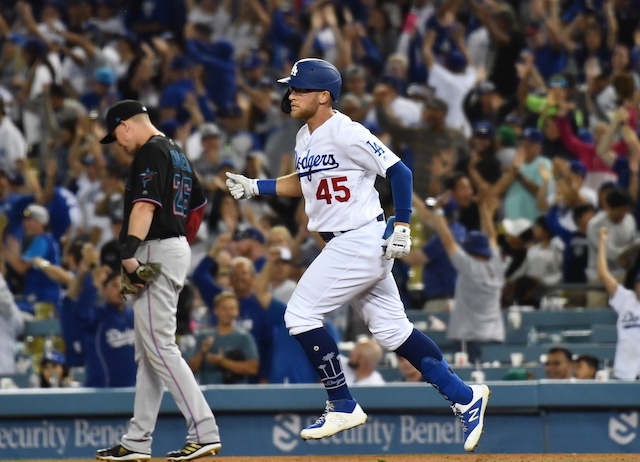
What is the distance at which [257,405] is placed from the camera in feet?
26.1

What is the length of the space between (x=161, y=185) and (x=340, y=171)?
942mm

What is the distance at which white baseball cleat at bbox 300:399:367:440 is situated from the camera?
624cm

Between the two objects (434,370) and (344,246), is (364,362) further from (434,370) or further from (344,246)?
(344,246)

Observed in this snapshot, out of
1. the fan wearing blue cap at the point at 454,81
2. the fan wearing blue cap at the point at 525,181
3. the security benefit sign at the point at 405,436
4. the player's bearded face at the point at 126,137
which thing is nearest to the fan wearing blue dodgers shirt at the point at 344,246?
the player's bearded face at the point at 126,137

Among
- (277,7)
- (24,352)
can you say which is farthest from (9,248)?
(277,7)

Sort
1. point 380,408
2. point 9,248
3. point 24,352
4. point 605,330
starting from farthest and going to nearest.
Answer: point 9,248 < point 24,352 < point 605,330 < point 380,408

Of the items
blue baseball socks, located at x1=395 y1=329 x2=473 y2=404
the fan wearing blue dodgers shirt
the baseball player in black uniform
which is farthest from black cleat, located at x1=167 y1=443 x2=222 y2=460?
blue baseball socks, located at x1=395 y1=329 x2=473 y2=404

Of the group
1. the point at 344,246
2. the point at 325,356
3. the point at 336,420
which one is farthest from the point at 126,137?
the point at 336,420

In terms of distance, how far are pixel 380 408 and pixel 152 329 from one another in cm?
184

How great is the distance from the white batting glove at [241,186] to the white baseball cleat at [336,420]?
1.07m

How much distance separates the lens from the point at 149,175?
656 centimetres

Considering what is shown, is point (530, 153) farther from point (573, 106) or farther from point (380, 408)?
point (380, 408)

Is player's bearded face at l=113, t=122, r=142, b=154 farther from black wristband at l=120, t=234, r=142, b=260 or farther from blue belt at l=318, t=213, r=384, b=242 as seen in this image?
blue belt at l=318, t=213, r=384, b=242

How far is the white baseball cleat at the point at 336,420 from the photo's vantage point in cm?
624
